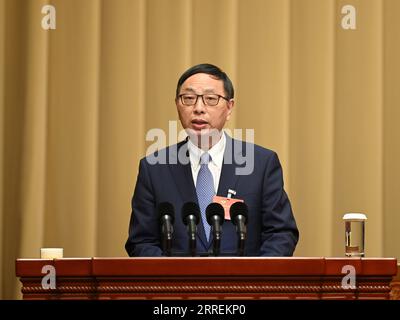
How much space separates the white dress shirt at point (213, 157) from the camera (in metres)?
3.20

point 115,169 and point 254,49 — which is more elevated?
point 254,49

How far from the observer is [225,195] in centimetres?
312

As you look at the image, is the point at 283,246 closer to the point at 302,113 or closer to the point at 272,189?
the point at 272,189

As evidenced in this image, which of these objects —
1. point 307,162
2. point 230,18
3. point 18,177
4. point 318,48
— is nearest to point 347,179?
point 307,162

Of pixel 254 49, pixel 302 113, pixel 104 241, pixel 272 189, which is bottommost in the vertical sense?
pixel 104 241

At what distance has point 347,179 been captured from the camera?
415 cm

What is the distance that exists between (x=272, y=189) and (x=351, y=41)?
4.48ft

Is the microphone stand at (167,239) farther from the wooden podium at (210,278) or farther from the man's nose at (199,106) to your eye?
the man's nose at (199,106)

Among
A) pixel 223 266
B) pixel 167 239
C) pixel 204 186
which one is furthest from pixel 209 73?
pixel 223 266

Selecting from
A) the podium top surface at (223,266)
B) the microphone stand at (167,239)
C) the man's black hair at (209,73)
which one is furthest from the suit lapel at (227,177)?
the podium top surface at (223,266)

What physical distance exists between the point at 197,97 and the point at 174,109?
3.36ft

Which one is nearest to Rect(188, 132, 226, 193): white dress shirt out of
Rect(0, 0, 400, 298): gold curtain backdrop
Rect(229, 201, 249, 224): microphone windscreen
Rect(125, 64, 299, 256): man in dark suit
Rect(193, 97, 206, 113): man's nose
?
Rect(125, 64, 299, 256): man in dark suit

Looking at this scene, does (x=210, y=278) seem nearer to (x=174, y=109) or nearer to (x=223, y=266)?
(x=223, y=266)

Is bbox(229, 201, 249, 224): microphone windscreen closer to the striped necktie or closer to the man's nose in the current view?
the striped necktie
